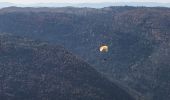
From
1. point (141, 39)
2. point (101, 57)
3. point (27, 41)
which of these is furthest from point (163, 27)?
point (27, 41)

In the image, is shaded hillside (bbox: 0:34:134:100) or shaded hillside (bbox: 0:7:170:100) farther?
shaded hillside (bbox: 0:7:170:100)

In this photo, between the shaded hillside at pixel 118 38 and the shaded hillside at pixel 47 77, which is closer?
the shaded hillside at pixel 47 77

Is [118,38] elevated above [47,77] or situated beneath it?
elevated above

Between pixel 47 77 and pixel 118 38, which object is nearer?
pixel 47 77
